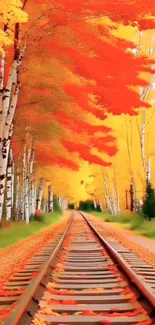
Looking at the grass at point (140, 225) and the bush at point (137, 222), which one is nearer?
the grass at point (140, 225)

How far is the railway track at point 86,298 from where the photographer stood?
19.0 feet

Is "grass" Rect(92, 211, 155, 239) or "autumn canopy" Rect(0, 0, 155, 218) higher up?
"autumn canopy" Rect(0, 0, 155, 218)

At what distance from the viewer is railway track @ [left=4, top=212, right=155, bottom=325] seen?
19.0 ft

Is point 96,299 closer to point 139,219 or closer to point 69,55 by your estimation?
point 69,55

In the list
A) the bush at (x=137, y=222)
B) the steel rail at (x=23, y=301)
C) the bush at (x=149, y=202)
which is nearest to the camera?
the steel rail at (x=23, y=301)

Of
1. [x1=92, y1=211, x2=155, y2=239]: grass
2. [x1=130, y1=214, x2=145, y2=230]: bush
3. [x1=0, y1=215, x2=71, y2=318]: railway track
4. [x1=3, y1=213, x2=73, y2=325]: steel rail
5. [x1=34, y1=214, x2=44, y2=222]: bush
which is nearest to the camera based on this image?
[x1=3, y1=213, x2=73, y2=325]: steel rail

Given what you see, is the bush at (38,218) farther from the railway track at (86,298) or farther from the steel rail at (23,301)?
the steel rail at (23,301)

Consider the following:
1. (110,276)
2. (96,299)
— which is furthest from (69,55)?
(96,299)

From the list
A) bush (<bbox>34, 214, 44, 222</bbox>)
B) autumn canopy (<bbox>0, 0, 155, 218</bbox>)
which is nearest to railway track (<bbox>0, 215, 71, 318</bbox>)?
autumn canopy (<bbox>0, 0, 155, 218</bbox>)

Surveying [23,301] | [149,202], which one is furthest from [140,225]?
[23,301]

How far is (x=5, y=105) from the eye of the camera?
1767 cm

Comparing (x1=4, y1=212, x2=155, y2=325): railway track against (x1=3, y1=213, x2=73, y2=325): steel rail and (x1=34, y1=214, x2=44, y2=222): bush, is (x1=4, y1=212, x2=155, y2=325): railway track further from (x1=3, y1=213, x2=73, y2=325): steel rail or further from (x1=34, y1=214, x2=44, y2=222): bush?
(x1=34, y1=214, x2=44, y2=222): bush

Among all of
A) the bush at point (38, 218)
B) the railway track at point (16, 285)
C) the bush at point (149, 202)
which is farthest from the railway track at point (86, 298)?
the bush at point (38, 218)

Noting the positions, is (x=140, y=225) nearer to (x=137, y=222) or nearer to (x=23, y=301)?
(x=137, y=222)
